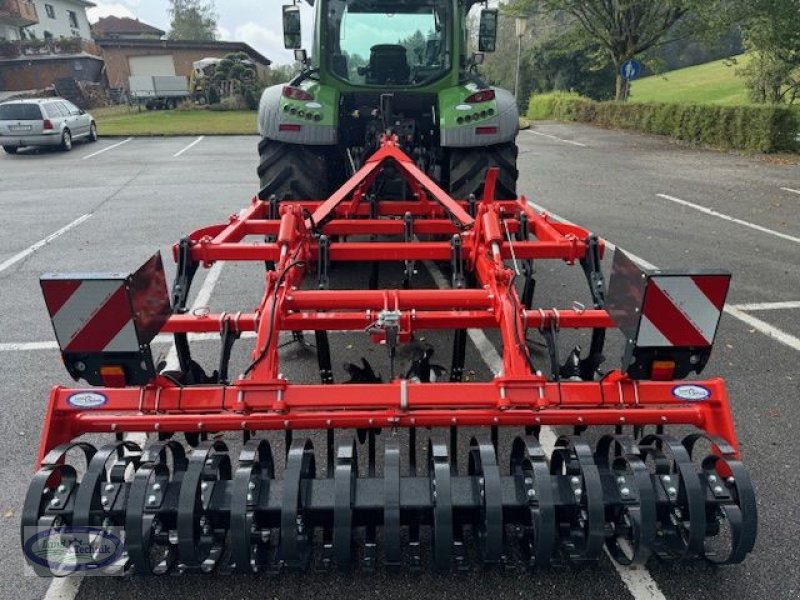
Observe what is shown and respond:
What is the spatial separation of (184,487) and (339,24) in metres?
4.80

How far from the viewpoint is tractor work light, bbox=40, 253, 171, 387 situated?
2.08 m

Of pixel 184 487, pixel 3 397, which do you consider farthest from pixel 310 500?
pixel 3 397

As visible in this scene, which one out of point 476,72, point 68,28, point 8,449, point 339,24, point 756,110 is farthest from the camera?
point 68,28

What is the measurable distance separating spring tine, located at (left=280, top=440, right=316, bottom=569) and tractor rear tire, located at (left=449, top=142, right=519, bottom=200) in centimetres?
360

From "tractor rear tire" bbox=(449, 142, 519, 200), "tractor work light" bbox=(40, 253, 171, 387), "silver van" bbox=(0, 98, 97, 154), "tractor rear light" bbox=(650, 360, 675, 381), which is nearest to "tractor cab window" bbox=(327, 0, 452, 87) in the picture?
"tractor rear tire" bbox=(449, 142, 519, 200)

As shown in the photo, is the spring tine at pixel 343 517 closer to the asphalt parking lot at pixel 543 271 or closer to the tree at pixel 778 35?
the asphalt parking lot at pixel 543 271

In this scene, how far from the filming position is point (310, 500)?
2027 millimetres

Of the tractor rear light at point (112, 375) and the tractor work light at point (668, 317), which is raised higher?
the tractor work light at point (668, 317)

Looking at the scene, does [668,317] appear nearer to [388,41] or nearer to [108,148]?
[388,41]

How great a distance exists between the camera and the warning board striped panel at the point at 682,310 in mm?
2096

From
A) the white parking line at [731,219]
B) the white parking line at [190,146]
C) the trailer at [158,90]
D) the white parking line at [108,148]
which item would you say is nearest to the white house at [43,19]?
the trailer at [158,90]

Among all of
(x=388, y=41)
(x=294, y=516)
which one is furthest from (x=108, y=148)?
(x=294, y=516)

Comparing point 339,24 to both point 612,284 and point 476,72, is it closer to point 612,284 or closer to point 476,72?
point 476,72

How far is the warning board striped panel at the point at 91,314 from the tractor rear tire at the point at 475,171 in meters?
3.60
